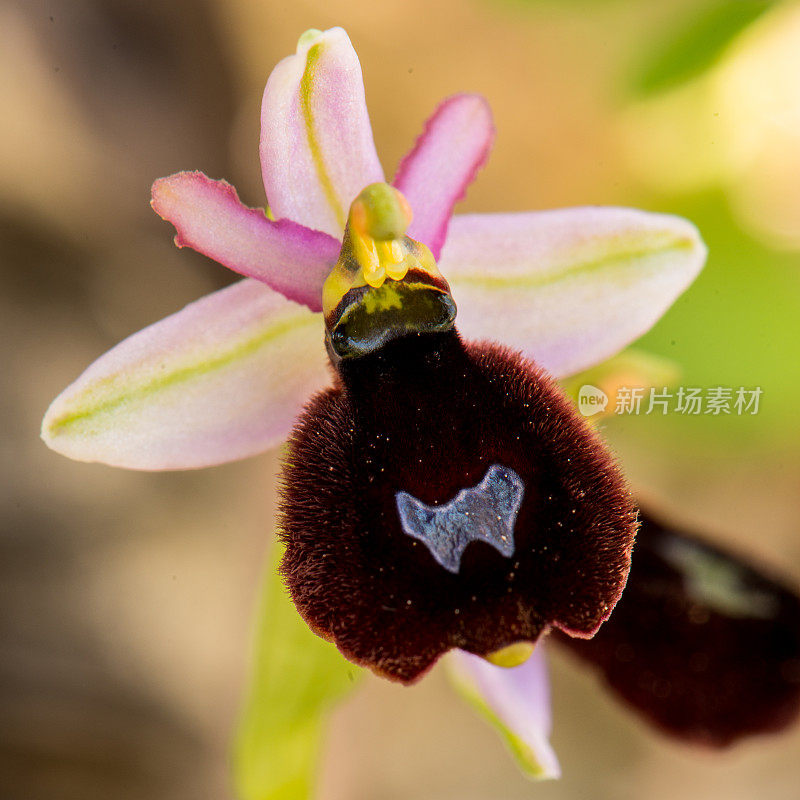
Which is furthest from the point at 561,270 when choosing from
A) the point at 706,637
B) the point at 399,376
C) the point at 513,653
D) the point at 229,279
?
the point at 229,279

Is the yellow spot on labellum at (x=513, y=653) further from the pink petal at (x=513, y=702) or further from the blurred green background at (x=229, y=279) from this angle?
the blurred green background at (x=229, y=279)

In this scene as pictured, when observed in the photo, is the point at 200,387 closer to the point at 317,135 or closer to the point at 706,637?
the point at 317,135

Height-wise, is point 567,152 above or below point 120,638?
above

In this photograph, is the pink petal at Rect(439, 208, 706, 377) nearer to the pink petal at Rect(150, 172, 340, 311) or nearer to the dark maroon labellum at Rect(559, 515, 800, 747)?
the pink petal at Rect(150, 172, 340, 311)

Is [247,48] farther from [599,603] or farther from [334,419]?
[599,603]

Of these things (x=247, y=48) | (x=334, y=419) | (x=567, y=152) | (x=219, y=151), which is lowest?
(x=334, y=419)

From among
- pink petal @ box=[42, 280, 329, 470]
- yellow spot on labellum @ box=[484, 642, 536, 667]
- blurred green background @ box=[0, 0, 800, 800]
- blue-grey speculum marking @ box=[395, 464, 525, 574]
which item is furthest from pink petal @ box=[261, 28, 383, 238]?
blurred green background @ box=[0, 0, 800, 800]

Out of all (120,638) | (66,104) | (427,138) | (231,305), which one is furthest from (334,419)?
(120,638)
